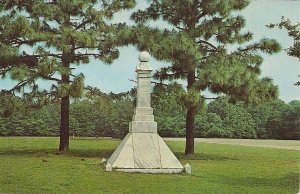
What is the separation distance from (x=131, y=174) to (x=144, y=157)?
1.07ft

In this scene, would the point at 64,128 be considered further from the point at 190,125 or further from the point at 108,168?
the point at 190,125

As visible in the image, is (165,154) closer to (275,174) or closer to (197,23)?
(275,174)

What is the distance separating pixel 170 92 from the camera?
894 centimetres

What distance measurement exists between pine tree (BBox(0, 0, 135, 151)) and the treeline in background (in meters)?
0.30

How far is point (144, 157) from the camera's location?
24.4ft

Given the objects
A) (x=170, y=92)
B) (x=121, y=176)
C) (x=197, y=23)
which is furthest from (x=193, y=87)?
(x=121, y=176)

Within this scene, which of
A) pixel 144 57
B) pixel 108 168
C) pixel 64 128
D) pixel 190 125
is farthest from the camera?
pixel 190 125

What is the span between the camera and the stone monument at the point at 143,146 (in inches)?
293

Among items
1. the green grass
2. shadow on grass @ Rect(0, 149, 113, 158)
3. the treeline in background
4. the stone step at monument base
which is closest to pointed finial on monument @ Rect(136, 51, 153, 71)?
the treeline in background

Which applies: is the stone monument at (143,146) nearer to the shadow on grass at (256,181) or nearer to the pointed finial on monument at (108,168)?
the pointed finial on monument at (108,168)

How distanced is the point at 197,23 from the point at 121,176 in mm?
3456

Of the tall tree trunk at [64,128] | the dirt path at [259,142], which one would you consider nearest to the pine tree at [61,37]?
the tall tree trunk at [64,128]

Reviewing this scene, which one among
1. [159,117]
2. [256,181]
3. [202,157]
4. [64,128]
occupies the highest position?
[159,117]

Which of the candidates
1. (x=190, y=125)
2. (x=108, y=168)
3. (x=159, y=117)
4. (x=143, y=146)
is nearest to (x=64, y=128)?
(x=108, y=168)
